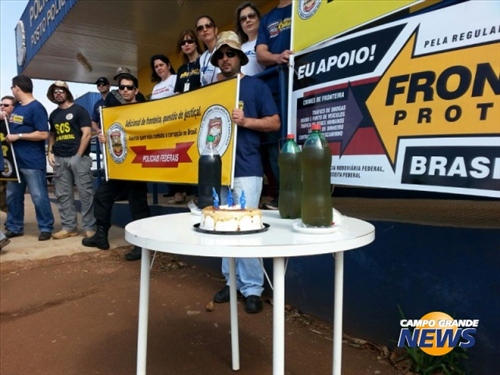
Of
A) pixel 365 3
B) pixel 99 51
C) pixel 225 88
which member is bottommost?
pixel 225 88

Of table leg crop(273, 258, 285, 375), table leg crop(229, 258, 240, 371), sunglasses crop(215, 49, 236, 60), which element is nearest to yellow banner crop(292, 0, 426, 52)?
sunglasses crop(215, 49, 236, 60)

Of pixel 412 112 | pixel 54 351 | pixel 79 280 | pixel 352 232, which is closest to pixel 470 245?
pixel 412 112

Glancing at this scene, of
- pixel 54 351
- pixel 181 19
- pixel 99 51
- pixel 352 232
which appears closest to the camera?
pixel 352 232

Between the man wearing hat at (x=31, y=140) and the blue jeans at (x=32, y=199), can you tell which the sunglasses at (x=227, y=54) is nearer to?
the man wearing hat at (x=31, y=140)

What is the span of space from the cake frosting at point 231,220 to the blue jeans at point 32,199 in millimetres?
4587

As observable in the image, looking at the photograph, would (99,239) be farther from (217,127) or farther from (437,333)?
(437,333)

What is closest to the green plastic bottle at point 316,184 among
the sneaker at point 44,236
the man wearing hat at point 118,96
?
the man wearing hat at point 118,96

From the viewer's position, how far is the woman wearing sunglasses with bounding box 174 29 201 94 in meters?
4.22

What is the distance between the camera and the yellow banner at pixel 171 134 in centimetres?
311

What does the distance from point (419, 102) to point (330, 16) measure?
0.94 metres

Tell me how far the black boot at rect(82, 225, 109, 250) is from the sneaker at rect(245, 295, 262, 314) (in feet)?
8.58

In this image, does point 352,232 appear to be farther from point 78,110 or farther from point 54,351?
point 78,110

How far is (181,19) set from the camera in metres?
7.93

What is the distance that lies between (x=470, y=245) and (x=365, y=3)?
4.95 feet
